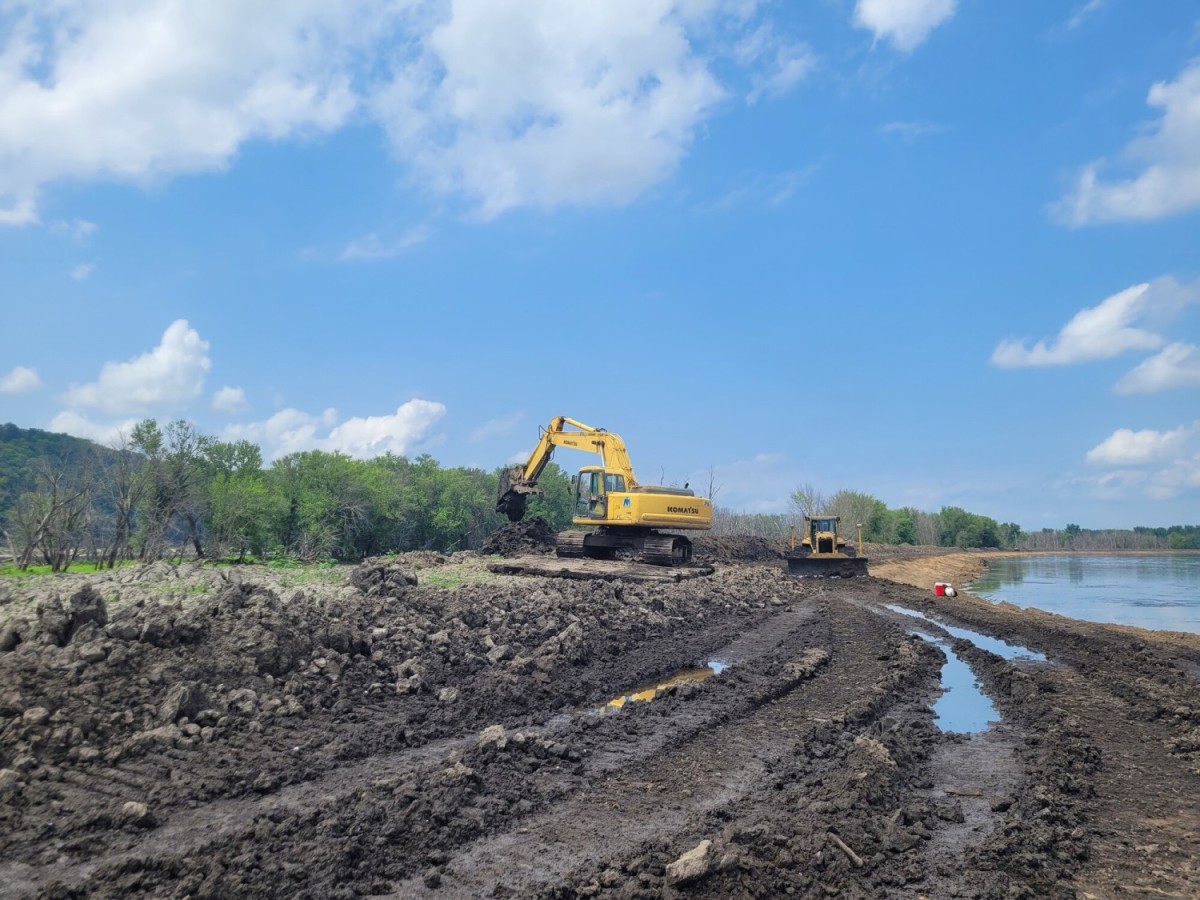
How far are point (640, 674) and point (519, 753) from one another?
4.44 metres

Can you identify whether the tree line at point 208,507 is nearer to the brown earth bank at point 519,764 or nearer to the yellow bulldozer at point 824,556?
the yellow bulldozer at point 824,556

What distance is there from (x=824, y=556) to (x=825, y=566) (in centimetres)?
37

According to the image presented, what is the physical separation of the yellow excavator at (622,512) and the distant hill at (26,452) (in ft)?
70.5

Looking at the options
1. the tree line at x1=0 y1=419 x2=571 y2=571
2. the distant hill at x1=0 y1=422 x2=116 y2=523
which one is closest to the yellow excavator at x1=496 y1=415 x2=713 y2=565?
the tree line at x1=0 y1=419 x2=571 y2=571

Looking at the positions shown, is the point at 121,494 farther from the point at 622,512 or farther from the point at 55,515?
the point at 622,512

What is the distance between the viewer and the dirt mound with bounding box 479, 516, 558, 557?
29.2 meters

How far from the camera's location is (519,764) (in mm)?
6770

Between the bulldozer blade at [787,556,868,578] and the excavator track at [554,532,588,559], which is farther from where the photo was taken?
the bulldozer blade at [787,556,868,578]

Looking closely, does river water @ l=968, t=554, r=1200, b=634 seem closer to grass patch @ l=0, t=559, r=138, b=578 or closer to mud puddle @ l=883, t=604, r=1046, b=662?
mud puddle @ l=883, t=604, r=1046, b=662

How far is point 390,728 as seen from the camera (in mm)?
7848

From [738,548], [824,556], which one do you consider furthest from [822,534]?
[738,548]

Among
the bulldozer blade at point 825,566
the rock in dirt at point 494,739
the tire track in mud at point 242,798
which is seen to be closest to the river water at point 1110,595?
the bulldozer blade at point 825,566

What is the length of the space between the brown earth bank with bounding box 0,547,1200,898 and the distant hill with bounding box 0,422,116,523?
29.6 metres

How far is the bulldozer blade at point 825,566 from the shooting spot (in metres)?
30.0
